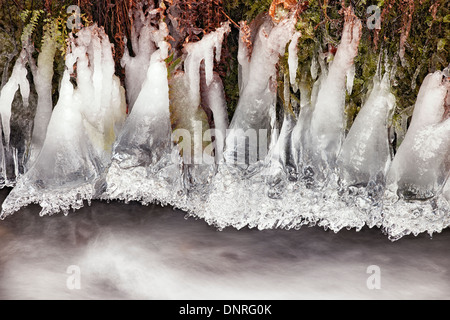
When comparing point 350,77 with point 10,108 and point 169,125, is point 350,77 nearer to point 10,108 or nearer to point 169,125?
point 169,125

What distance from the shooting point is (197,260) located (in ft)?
8.00

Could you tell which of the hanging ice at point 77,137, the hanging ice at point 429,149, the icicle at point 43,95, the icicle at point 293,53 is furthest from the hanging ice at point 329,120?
the icicle at point 43,95

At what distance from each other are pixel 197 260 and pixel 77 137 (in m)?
0.99

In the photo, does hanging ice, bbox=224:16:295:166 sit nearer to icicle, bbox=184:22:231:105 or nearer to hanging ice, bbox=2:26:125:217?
icicle, bbox=184:22:231:105

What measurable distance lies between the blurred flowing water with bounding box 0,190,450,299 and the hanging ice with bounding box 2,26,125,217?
0.49 ft

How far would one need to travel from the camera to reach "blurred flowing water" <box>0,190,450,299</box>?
7.22ft

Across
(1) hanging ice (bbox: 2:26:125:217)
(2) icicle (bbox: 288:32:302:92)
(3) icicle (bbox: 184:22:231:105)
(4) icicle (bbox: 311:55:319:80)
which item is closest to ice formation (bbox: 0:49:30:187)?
(1) hanging ice (bbox: 2:26:125:217)

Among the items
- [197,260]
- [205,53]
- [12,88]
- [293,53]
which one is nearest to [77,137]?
[12,88]

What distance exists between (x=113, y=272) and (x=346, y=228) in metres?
1.25

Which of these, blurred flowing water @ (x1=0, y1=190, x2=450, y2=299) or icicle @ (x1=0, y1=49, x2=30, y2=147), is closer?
blurred flowing water @ (x1=0, y1=190, x2=450, y2=299)

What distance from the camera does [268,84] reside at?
8.52 feet

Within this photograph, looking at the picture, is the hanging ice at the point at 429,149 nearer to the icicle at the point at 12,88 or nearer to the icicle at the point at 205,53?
the icicle at the point at 205,53

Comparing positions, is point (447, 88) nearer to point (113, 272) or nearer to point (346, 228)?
point (346, 228)

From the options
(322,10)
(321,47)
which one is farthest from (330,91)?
(322,10)
